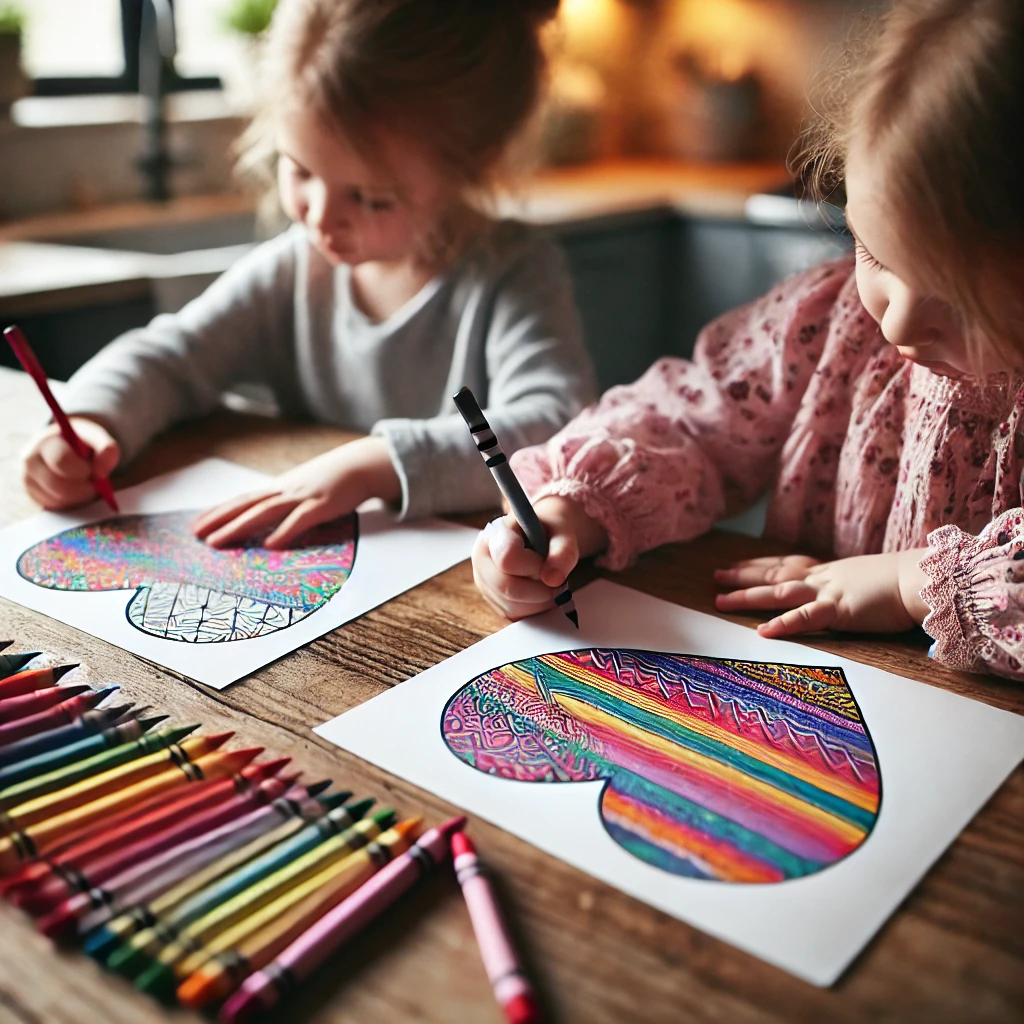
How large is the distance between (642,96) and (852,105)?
2.79 m

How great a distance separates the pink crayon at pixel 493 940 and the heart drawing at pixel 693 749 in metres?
0.07

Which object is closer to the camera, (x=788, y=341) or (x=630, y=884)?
(x=630, y=884)

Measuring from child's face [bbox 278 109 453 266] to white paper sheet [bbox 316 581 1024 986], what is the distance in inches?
21.0

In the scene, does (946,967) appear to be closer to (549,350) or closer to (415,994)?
(415,994)

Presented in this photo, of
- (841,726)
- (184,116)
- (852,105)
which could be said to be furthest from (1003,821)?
(184,116)

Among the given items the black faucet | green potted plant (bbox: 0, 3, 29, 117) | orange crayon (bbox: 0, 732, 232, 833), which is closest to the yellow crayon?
orange crayon (bbox: 0, 732, 232, 833)

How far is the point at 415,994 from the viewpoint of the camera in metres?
0.39

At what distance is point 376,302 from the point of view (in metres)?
1.25

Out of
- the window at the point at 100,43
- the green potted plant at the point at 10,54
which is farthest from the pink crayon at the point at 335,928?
the window at the point at 100,43

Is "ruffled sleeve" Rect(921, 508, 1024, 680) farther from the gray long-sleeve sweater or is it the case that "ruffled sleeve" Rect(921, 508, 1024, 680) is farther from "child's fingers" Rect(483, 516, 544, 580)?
the gray long-sleeve sweater

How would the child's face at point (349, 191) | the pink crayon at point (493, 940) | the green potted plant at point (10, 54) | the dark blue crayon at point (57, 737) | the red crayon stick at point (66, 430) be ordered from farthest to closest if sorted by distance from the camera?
the green potted plant at point (10, 54) → the child's face at point (349, 191) → the red crayon stick at point (66, 430) → the dark blue crayon at point (57, 737) → the pink crayon at point (493, 940)

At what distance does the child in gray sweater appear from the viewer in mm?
871

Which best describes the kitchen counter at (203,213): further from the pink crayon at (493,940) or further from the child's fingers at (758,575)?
the pink crayon at (493,940)

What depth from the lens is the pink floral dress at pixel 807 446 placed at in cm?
75
